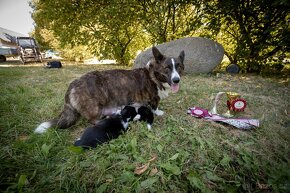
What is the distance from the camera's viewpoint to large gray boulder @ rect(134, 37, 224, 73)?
7.14m

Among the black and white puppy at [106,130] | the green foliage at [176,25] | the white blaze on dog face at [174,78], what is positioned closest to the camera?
the black and white puppy at [106,130]

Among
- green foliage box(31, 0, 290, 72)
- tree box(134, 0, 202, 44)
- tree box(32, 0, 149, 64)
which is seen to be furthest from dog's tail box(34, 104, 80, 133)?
tree box(134, 0, 202, 44)

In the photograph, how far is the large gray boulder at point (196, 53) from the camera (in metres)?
7.14

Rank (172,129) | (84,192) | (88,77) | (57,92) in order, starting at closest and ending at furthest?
(84,192) → (172,129) → (88,77) → (57,92)

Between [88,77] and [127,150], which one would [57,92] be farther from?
[127,150]

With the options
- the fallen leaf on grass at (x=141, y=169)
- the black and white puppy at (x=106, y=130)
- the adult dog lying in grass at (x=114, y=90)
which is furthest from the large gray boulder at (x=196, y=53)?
the fallen leaf on grass at (x=141, y=169)

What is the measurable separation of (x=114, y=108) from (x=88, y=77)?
66 cm

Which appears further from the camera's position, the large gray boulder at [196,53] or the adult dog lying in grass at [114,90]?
the large gray boulder at [196,53]

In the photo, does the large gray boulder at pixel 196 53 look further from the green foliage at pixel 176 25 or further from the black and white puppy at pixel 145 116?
the black and white puppy at pixel 145 116

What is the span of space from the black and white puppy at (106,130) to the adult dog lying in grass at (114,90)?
0.93 ft

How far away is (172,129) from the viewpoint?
2475 millimetres

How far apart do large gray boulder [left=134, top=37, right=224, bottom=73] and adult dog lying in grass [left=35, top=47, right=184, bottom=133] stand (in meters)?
4.24

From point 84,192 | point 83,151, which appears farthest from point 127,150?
point 84,192

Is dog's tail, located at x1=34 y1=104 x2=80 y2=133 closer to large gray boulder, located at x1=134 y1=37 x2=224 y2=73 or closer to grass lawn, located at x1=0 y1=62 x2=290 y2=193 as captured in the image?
grass lawn, located at x1=0 y1=62 x2=290 y2=193
